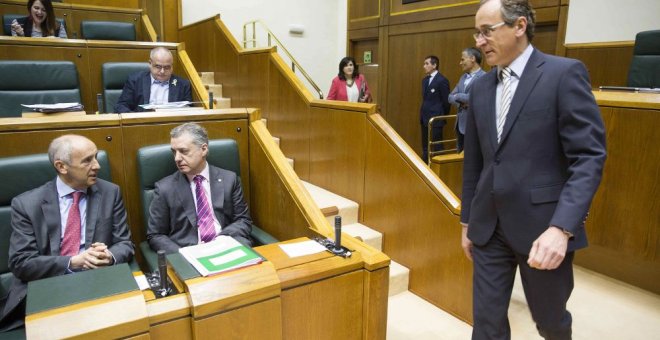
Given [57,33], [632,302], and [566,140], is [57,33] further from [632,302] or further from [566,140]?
[632,302]

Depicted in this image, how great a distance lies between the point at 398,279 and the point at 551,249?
153 centimetres

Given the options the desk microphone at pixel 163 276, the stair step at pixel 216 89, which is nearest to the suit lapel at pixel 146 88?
the stair step at pixel 216 89

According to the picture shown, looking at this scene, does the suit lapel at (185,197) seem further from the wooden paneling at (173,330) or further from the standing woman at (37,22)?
the standing woman at (37,22)

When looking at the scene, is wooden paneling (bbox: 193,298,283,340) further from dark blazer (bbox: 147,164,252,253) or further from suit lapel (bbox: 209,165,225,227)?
suit lapel (bbox: 209,165,225,227)

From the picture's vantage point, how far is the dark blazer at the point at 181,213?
1.77 meters

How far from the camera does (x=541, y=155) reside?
1.19 metres

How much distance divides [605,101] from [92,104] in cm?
312

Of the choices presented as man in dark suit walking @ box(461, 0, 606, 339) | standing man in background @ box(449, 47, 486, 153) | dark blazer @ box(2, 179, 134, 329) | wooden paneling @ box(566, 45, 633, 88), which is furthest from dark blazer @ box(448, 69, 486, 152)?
dark blazer @ box(2, 179, 134, 329)

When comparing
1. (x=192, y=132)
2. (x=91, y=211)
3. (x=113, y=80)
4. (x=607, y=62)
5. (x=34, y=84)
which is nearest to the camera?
(x=91, y=211)

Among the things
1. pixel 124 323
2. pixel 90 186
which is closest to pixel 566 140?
pixel 124 323

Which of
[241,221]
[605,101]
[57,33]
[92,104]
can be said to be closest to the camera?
[241,221]

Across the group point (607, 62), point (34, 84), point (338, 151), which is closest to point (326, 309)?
point (338, 151)

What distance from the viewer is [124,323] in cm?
96

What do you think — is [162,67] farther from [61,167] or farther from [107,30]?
[107,30]
